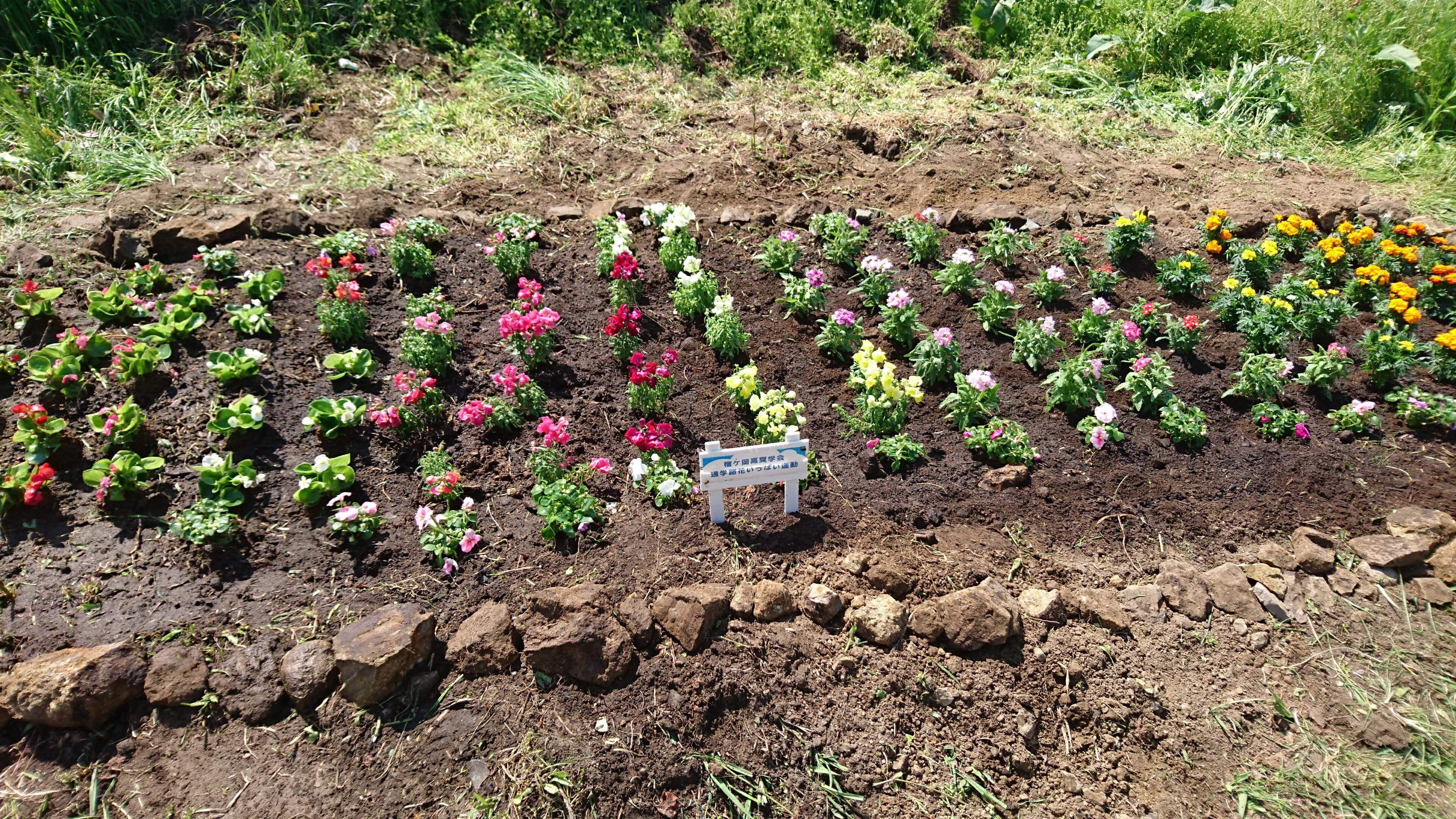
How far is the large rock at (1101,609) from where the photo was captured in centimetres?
334

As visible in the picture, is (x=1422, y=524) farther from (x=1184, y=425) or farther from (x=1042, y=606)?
(x=1042, y=606)

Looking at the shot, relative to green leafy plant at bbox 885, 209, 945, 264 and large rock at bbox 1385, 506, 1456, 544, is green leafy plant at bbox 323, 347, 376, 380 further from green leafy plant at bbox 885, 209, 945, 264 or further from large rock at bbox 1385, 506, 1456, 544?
large rock at bbox 1385, 506, 1456, 544

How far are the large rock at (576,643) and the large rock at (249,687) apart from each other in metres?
0.94

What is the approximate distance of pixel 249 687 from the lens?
3033mm

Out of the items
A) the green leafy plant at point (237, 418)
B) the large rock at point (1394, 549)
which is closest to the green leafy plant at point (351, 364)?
the green leafy plant at point (237, 418)

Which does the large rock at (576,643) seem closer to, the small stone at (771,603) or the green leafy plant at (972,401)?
the small stone at (771,603)

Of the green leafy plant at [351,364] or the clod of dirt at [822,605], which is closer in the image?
the clod of dirt at [822,605]

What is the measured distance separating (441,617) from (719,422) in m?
1.71

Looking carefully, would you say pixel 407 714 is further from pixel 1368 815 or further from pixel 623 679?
pixel 1368 815

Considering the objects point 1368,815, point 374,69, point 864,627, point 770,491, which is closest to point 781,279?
point 770,491

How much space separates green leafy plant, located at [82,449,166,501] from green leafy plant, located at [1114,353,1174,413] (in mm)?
4954

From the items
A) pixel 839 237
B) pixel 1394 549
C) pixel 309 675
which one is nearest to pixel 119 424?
pixel 309 675

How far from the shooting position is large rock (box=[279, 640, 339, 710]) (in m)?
2.99

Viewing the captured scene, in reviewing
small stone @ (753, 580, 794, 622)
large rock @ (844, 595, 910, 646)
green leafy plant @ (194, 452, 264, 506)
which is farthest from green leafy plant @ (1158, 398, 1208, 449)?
green leafy plant @ (194, 452, 264, 506)
